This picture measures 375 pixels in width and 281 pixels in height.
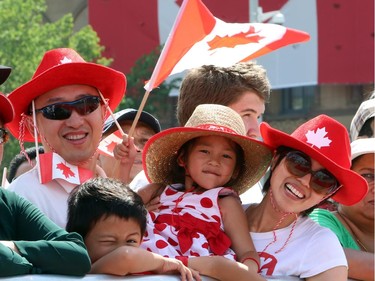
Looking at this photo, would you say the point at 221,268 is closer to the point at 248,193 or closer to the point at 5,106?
the point at 5,106

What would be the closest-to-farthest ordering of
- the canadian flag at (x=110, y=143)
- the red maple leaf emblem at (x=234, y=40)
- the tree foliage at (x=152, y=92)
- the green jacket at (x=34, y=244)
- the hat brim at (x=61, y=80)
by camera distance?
the green jacket at (x=34, y=244), the hat brim at (x=61, y=80), the red maple leaf emblem at (x=234, y=40), the canadian flag at (x=110, y=143), the tree foliage at (x=152, y=92)

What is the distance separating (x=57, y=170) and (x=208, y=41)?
45.5 inches

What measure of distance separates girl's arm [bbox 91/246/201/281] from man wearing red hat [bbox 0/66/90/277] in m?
0.11

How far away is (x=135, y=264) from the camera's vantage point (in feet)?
11.8

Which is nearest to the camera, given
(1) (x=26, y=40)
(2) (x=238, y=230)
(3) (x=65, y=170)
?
(2) (x=238, y=230)

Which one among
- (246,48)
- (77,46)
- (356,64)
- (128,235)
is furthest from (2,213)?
(356,64)

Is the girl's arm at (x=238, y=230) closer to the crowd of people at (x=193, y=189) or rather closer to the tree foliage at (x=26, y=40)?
the crowd of people at (x=193, y=189)

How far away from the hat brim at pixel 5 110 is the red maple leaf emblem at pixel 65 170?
59 cm

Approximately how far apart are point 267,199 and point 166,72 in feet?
2.65

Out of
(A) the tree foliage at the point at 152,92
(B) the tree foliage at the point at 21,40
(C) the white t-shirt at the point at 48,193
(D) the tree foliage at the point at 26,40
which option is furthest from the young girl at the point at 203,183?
(A) the tree foliage at the point at 152,92

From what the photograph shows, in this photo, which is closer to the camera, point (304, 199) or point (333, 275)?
point (333, 275)

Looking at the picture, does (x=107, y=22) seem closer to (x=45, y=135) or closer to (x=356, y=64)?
(x=356, y=64)

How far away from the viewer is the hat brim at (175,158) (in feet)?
14.8

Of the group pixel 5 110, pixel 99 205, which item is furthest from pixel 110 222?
pixel 5 110
